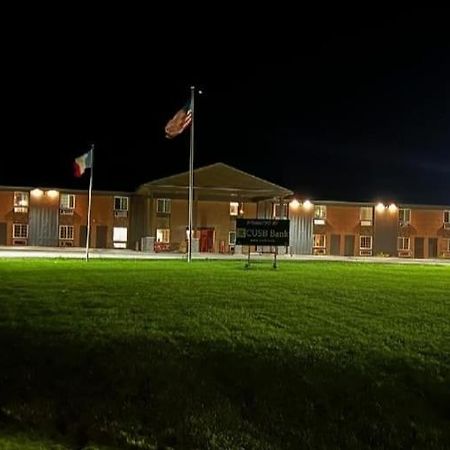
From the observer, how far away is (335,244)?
59.3 metres

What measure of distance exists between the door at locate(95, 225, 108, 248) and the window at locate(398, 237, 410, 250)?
23.6 metres

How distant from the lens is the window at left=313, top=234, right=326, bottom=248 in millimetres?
58469

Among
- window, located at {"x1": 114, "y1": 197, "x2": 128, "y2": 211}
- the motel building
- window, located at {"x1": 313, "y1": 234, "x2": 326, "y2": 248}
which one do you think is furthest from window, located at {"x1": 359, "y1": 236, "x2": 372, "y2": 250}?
window, located at {"x1": 114, "y1": 197, "x2": 128, "y2": 211}

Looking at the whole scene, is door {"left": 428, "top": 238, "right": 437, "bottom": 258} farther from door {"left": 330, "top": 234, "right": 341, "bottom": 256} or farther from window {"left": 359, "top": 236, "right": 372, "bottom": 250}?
door {"left": 330, "top": 234, "right": 341, "bottom": 256}

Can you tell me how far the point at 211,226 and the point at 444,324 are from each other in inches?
1785

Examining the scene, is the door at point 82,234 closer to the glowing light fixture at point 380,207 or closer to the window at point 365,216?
the window at point 365,216

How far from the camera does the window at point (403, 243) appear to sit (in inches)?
2350

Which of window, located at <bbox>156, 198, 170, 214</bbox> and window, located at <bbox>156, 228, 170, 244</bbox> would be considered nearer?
window, located at <bbox>156, 198, 170, 214</bbox>

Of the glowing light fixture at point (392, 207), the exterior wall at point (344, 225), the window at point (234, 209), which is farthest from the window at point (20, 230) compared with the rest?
the glowing light fixture at point (392, 207)

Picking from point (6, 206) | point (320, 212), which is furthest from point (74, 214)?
point (320, 212)

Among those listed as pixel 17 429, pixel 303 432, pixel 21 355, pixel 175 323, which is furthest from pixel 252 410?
pixel 175 323

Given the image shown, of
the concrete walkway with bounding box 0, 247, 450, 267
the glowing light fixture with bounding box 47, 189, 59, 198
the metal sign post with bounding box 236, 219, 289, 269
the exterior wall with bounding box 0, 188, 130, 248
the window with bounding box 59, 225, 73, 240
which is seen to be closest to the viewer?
the metal sign post with bounding box 236, 219, 289, 269

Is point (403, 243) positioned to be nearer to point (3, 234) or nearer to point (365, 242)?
point (365, 242)

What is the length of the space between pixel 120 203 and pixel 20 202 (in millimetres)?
7435
